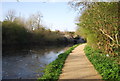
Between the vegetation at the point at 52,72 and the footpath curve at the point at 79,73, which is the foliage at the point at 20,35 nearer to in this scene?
the vegetation at the point at 52,72

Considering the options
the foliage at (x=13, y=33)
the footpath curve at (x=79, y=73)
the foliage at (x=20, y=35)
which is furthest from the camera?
the foliage at (x=20, y=35)

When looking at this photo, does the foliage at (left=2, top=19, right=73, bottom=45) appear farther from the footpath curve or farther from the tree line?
the footpath curve

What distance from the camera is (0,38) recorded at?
809 inches

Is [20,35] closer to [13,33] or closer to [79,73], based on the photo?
[13,33]

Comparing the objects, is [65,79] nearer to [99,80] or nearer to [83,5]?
[99,80]

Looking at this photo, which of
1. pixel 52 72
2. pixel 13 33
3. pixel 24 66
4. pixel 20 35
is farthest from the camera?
pixel 20 35

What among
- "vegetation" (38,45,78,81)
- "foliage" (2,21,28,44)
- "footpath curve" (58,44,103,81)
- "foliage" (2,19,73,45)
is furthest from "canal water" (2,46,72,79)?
"foliage" (2,19,73,45)

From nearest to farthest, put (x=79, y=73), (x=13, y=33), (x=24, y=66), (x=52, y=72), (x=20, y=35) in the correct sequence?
(x=79, y=73) → (x=52, y=72) → (x=24, y=66) → (x=13, y=33) → (x=20, y=35)

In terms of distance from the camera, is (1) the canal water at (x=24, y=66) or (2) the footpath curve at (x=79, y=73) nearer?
(2) the footpath curve at (x=79, y=73)

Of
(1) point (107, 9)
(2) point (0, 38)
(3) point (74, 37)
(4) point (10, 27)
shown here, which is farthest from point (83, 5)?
(3) point (74, 37)

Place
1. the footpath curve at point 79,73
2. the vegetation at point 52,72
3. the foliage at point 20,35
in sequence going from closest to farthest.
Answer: the footpath curve at point 79,73, the vegetation at point 52,72, the foliage at point 20,35

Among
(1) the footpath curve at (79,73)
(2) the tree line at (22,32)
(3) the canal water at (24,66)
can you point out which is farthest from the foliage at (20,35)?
(1) the footpath curve at (79,73)

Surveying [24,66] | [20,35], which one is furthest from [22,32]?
[24,66]

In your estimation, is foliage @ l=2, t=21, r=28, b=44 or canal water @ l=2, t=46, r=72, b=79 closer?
canal water @ l=2, t=46, r=72, b=79
